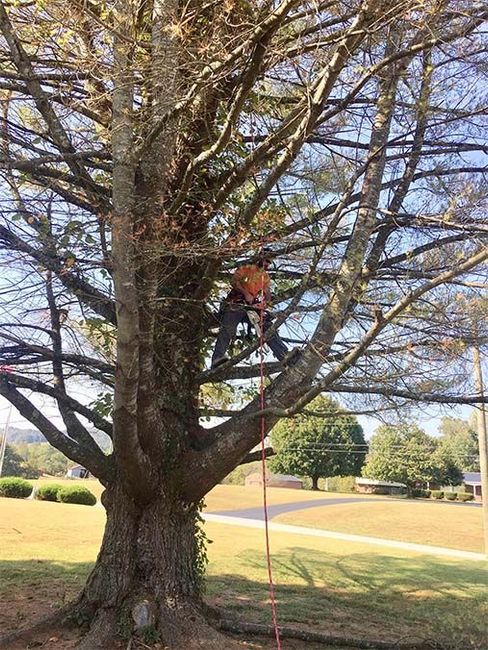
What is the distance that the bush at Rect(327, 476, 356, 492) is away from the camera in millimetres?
46312

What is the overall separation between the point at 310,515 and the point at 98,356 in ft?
66.2

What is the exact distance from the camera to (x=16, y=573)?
7.18 metres

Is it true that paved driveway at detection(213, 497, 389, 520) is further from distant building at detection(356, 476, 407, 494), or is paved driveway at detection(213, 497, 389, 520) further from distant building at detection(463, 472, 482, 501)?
distant building at detection(463, 472, 482, 501)

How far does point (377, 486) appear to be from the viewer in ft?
149

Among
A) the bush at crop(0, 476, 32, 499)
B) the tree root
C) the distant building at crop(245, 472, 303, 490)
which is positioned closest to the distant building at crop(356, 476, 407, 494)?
the distant building at crop(245, 472, 303, 490)

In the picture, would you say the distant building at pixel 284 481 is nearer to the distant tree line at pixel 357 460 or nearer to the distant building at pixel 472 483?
the distant tree line at pixel 357 460

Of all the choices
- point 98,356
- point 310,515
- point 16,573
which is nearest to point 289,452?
point 310,515

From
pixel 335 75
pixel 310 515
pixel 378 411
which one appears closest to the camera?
pixel 335 75

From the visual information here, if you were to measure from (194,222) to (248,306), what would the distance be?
799 mm

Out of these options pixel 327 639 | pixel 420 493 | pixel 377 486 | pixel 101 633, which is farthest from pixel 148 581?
pixel 420 493

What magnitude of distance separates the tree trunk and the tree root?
41cm

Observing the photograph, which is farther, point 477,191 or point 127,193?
point 477,191

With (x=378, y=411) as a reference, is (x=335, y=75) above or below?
above

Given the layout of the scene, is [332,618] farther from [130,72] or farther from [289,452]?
[289,452]
